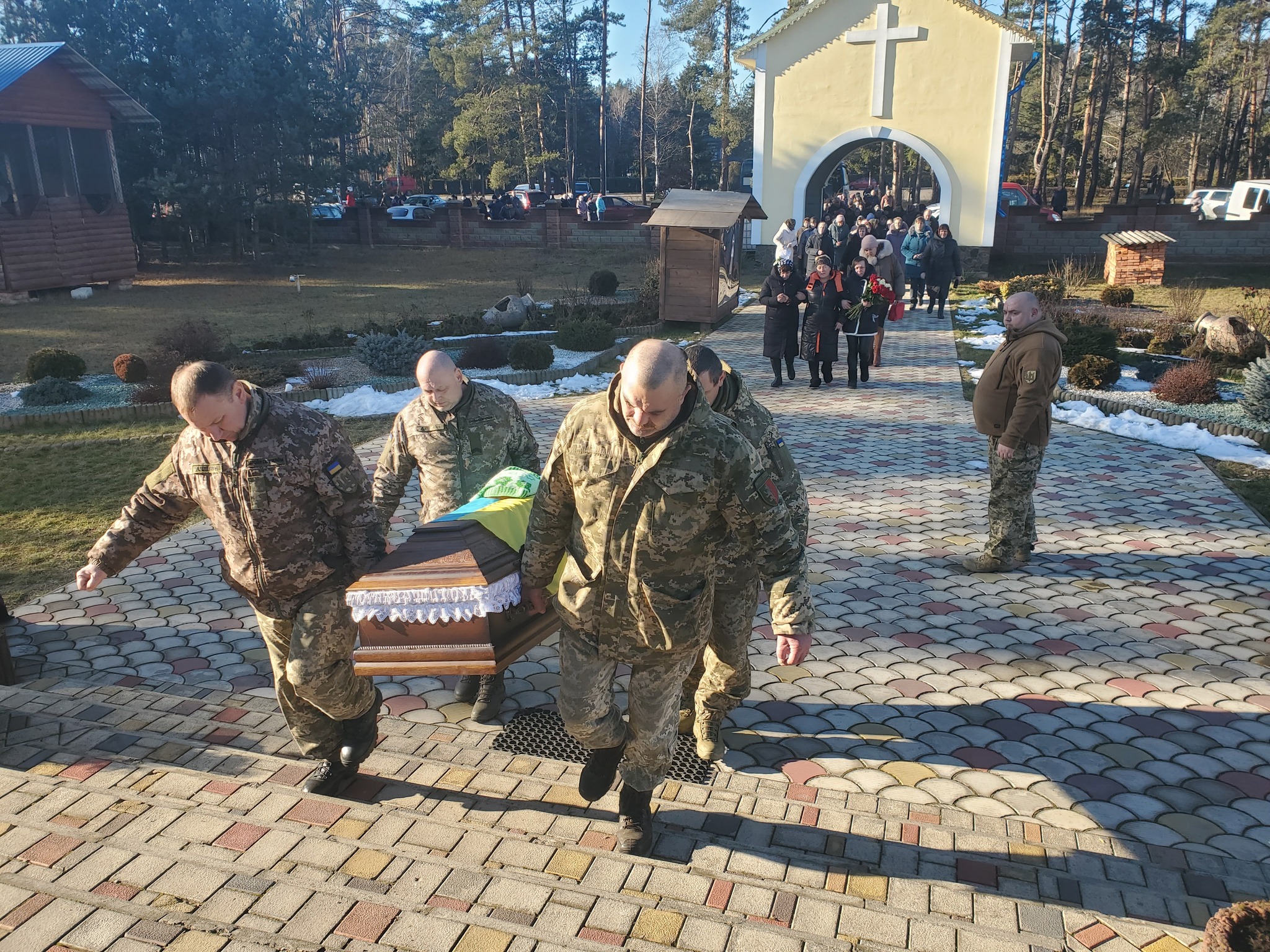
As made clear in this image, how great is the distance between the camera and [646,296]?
19.0 meters

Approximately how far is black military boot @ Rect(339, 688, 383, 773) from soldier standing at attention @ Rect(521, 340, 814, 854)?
1.00 m

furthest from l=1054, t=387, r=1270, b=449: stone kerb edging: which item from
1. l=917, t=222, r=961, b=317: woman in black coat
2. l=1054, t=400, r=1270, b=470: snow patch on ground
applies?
l=917, t=222, r=961, b=317: woman in black coat

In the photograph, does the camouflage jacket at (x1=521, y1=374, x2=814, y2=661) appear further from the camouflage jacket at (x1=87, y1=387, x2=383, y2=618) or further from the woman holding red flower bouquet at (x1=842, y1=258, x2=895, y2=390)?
the woman holding red flower bouquet at (x1=842, y1=258, x2=895, y2=390)

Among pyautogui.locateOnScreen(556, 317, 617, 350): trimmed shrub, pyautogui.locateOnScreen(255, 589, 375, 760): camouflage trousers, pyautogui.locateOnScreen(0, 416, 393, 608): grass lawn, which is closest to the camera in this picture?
pyautogui.locateOnScreen(255, 589, 375, 760): camouflage trousers

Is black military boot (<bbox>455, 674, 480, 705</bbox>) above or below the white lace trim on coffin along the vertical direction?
below

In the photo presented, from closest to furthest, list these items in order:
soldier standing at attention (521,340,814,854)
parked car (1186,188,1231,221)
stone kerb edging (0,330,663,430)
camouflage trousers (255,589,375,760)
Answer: soldier standing at attention (521,340,814,854) → camouflage trousers (255,589,375,760) → stone kerb edging (0,330,663,430) → parked car (1186,188,1231,221)

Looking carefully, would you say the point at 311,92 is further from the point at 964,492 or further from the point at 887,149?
the point at 887,149

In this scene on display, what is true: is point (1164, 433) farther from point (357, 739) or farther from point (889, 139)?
point (889, 139)

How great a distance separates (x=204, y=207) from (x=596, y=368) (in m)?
19.6

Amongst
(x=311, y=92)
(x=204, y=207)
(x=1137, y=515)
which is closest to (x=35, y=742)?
(x=1137, y=515)

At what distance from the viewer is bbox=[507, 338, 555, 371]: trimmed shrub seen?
1395 cm

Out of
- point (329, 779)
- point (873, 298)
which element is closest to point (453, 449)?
point (329, 779)

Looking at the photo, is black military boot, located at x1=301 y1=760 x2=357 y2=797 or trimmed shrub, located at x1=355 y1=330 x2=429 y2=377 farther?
trimmed shrub, located at x1=355 y1=330 x2=429 y2=377

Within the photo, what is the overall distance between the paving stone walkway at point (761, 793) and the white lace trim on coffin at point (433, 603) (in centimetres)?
81
